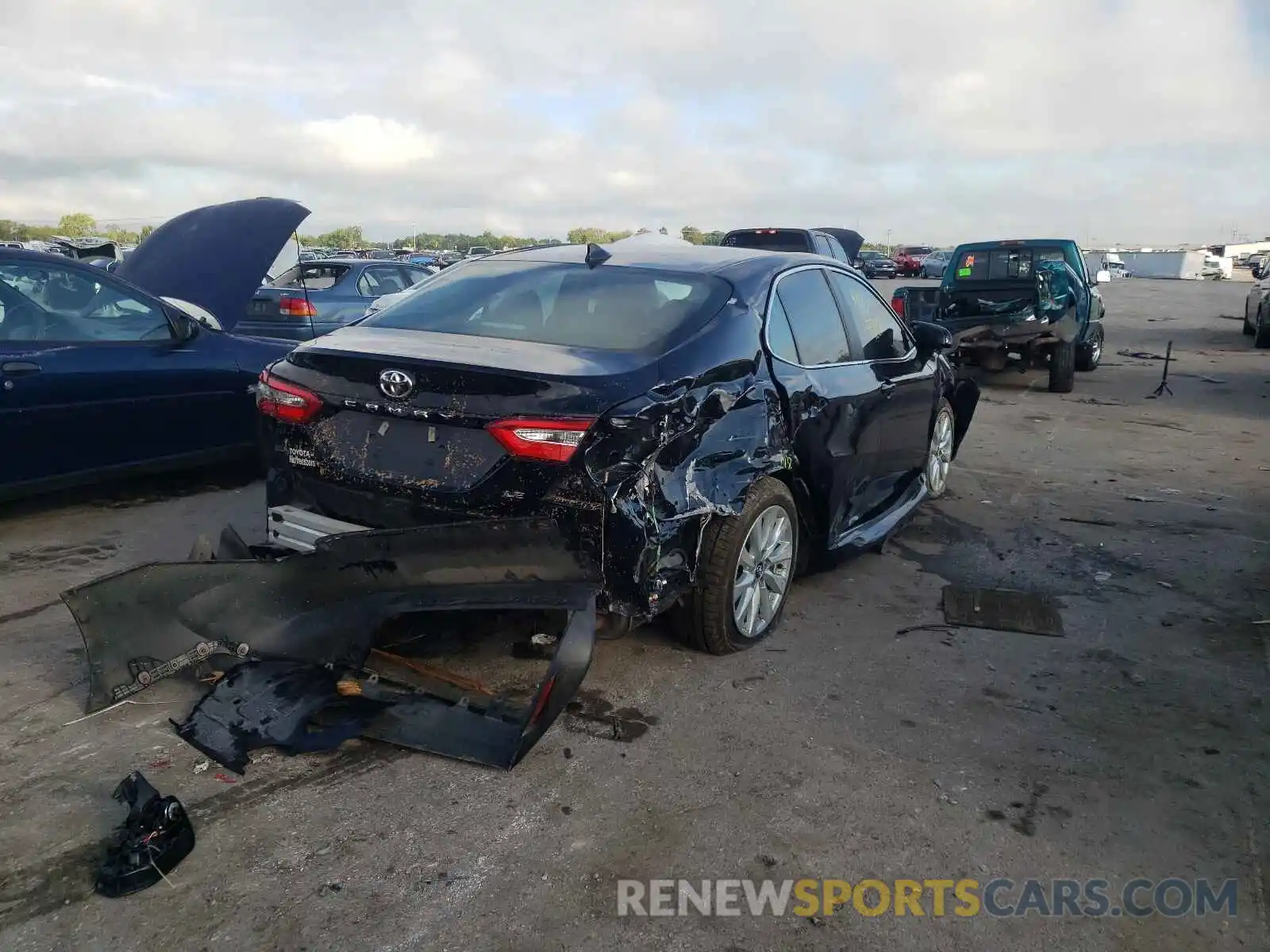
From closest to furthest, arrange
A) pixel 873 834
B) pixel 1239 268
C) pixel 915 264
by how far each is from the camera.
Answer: pixel 873 834
pixel 915 264
pixel 1239 268

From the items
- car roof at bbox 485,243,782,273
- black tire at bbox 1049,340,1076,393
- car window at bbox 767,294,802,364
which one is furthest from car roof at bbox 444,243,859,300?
black tire at bbox 1049,340,1076,393

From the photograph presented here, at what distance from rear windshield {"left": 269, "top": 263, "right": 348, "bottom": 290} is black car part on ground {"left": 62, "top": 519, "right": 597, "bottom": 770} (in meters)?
9.32

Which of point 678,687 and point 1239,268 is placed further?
point 1239,268

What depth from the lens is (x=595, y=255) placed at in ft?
15.1

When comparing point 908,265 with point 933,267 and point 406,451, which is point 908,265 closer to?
point 933,267

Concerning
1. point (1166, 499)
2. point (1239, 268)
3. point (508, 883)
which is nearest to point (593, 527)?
point (508, 883)

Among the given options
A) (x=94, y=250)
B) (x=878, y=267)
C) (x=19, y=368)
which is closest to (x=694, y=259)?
(x=19, y=368)

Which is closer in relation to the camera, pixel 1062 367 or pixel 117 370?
pixel 117 370

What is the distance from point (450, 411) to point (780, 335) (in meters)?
1.64

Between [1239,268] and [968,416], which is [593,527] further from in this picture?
[1239,268]

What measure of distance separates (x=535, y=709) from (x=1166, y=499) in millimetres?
5744

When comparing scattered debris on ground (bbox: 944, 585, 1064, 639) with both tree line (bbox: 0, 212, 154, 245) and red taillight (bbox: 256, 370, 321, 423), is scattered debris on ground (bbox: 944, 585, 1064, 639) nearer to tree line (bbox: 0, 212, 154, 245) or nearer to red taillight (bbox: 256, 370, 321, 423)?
red taillight (bbox: 256, 370, 321, 423)

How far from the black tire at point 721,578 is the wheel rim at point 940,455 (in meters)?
2.62

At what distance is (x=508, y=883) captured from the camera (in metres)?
2.70
